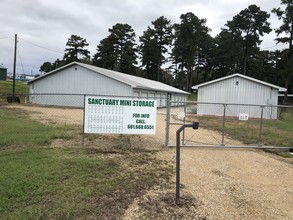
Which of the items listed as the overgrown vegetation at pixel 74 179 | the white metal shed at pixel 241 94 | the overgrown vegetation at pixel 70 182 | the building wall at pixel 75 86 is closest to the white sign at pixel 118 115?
the overgrown vegetation at pixel 74 179

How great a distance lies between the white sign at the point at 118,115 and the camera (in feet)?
26.0

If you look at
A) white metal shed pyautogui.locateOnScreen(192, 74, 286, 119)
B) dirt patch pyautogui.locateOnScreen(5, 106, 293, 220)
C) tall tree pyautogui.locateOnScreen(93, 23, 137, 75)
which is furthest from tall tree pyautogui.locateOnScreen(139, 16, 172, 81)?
dirt patch pyautogui.locateOnScreen(5, 106, 293, 220)

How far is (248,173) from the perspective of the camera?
21.1 feet

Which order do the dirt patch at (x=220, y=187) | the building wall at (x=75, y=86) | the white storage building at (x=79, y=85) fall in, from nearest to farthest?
the dirt patch at (x=220, y=187) → the white storage building at (x=79, y=85) → the building wall at (x=75, y=86)

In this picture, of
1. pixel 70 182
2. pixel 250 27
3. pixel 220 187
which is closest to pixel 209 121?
pixel 220 187

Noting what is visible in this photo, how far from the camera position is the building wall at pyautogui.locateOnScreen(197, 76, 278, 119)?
23.5 meters

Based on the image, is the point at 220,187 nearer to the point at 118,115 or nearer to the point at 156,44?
the point at 118,115

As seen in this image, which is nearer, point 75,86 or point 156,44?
point 75,86

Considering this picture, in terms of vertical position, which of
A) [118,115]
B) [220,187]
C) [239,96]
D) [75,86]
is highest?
[75,86]

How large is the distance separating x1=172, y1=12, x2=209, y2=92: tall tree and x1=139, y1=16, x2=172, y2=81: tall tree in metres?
4.16

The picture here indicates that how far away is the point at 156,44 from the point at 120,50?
9870 millimetres

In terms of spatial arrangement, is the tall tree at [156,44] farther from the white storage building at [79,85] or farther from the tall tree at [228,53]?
the white storage building at [79,85]

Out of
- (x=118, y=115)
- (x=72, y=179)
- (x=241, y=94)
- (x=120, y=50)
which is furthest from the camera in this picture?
(x=120, y=50)

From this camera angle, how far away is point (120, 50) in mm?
65125
